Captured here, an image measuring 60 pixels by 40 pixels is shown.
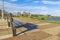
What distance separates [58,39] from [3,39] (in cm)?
382

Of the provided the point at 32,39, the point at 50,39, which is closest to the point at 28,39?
the point at 32,39

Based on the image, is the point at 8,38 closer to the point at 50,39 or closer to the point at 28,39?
the point at 28,39

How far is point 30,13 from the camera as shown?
35031 mm

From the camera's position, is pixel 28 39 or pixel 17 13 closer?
pixel 28 39

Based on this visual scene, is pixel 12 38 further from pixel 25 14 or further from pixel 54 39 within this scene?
pixel 25 14

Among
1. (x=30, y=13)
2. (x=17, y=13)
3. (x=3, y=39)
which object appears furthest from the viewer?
(x=17, y=13)

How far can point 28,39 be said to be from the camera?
7340mm

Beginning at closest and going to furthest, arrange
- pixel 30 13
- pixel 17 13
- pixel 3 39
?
pixel 3 39
pixel 30 13
pixel 17 13

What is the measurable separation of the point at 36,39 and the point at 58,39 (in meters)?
1.57

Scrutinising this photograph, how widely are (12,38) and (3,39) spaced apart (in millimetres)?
631

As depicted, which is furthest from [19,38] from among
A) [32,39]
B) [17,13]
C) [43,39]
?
[17,13]

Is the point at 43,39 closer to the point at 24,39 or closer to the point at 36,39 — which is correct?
the point at 36,39

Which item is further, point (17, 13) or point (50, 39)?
point (17, 13)

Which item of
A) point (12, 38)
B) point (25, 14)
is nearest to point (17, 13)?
point (25, 14)
